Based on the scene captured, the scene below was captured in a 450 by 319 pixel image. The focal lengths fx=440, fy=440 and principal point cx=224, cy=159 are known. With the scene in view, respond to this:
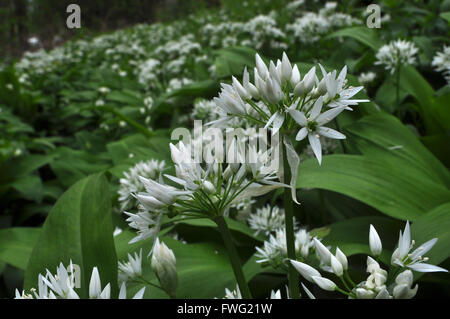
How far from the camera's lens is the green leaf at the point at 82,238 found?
112 centimetres

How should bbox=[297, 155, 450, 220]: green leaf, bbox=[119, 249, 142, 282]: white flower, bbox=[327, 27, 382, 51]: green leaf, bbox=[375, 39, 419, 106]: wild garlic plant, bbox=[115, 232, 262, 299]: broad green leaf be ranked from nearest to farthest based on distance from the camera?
bbox=[119, 249, 142, 282]: white flower
bbox=[115, 232, 262, 299]: broad green leaf
bbox=[297, 155, 450, 220]: green leaf
bbox=[375, 39, 419, 106]: wild garlic plant
bbox=[327, 27, 382, 51]: green leaf

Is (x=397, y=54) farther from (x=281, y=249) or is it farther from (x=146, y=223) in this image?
(x=146, y=223)

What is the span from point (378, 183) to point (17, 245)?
167 centimetres

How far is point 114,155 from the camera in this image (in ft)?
10.2

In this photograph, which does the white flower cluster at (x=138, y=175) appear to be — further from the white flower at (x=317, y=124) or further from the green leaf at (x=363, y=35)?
the green leaf at (x=363, y=35)

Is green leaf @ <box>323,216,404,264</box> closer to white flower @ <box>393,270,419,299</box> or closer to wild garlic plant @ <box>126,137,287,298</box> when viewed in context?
wild garlic plant @ <box>126,137,287,298</box>

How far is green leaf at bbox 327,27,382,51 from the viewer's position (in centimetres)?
256

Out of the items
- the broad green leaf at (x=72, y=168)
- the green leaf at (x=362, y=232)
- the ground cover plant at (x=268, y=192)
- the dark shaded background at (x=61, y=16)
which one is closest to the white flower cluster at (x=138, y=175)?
the ground cover plant at (x=268, y=192)

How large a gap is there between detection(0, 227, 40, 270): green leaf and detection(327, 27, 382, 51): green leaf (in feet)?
6.75

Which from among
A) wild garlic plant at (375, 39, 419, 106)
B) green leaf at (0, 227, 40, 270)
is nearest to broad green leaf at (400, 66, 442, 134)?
wild garlic plant at (375, 39, 419, 106)

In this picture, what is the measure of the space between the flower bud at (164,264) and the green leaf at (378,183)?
0.62m

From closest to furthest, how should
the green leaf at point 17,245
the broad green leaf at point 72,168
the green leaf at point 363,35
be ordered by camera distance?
the green leaf at point 17,245 < the green leaf at point 363,35 < the broad green leaf at point 72,168

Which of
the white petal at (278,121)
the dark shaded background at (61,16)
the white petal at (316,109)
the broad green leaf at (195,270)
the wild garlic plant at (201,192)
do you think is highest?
the dark shaded background at (61,16)

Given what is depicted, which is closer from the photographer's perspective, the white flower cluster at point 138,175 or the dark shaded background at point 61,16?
the white flower cluster at point 138,175
